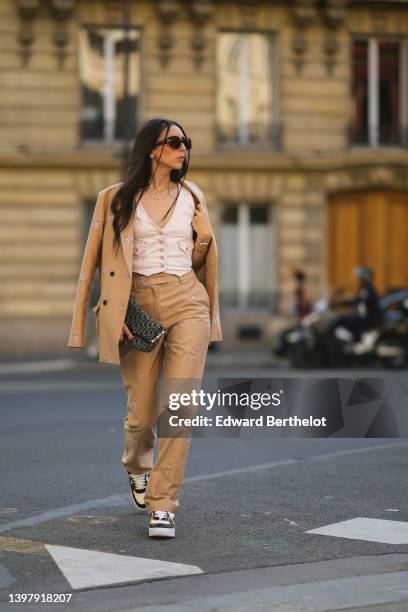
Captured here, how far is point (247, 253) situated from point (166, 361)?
22443mm

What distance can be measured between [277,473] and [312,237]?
66.4 feet

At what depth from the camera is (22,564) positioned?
5574 millimetres

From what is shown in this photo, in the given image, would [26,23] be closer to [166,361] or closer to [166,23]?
[166,23]

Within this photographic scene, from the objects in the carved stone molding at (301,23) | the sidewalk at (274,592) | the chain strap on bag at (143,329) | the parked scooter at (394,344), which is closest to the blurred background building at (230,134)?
the carved stone molding at (301,23)

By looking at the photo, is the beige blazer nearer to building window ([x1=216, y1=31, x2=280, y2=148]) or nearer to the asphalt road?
the asphalt road

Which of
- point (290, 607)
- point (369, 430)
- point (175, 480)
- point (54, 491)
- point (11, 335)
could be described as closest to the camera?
point (290, 607)

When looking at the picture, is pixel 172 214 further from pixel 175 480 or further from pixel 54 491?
pixel 54 491

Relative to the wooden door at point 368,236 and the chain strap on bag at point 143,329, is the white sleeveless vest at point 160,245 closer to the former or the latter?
the chain strap on bag at point 143,329

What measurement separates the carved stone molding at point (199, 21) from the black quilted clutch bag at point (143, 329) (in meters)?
22.3

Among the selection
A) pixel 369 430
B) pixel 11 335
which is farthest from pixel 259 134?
pixel 369 430

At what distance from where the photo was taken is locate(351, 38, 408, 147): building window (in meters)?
29.0

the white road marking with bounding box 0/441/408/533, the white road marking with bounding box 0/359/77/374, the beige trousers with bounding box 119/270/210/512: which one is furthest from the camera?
the white road marking with bounding box 0/359/77/374

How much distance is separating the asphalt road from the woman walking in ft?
1.28

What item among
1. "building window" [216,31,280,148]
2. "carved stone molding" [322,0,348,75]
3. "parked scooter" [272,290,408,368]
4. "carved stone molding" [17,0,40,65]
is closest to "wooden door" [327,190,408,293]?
"building window" [216,31,280,148]
